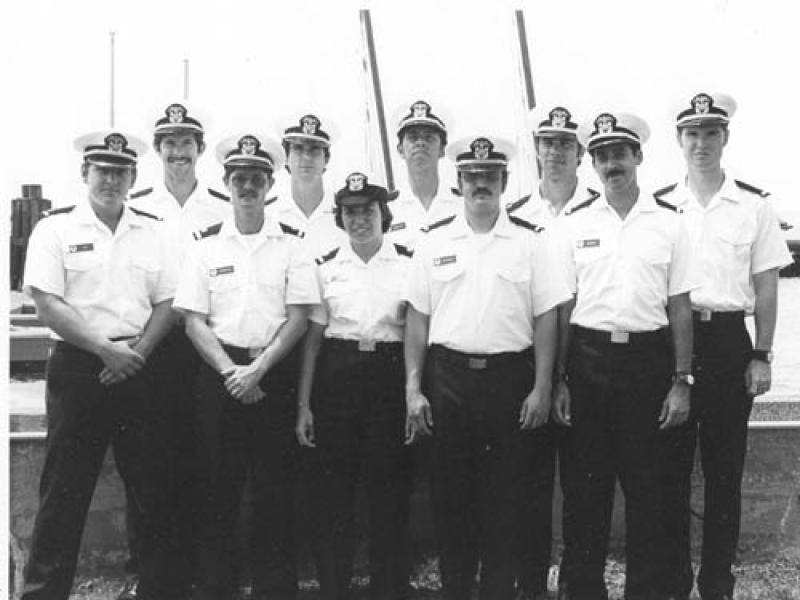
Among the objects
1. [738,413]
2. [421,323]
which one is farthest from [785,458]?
[421,323]

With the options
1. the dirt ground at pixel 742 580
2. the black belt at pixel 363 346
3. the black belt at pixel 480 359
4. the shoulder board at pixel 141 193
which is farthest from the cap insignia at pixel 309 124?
the dirt ground at pixel 742 580

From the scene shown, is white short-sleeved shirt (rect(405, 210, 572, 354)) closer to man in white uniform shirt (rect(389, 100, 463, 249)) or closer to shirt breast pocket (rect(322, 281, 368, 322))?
shirt breast pocket (rect(322, 281, 368, 322))

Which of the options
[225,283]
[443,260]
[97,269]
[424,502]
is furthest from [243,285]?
[424,502]

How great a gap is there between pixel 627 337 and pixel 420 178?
1.36 meters

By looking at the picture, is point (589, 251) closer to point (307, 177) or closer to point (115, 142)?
point (307, 177)

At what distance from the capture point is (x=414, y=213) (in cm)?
482

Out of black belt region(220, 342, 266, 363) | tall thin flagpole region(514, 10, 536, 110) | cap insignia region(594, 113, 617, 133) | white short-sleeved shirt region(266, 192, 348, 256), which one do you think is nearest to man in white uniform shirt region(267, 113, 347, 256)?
white short-sleeved shirt region(266, 192, 348, 256)

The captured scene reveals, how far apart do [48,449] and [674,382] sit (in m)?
2.56

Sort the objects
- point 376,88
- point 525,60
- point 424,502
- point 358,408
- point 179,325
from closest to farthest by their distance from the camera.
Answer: point 358,408 < point 179,325 < point 424,502 < point 525,60 < point 376,88

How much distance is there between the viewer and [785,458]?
492 centimetres

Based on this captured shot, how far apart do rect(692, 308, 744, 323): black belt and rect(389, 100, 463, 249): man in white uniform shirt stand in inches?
47.8

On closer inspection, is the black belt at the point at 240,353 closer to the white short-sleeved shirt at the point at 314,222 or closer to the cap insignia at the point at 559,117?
the white short-sleeved shirt at the point at 314,222

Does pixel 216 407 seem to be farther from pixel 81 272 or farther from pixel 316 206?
pixel 316 206

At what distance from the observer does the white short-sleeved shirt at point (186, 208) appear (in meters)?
4.68
